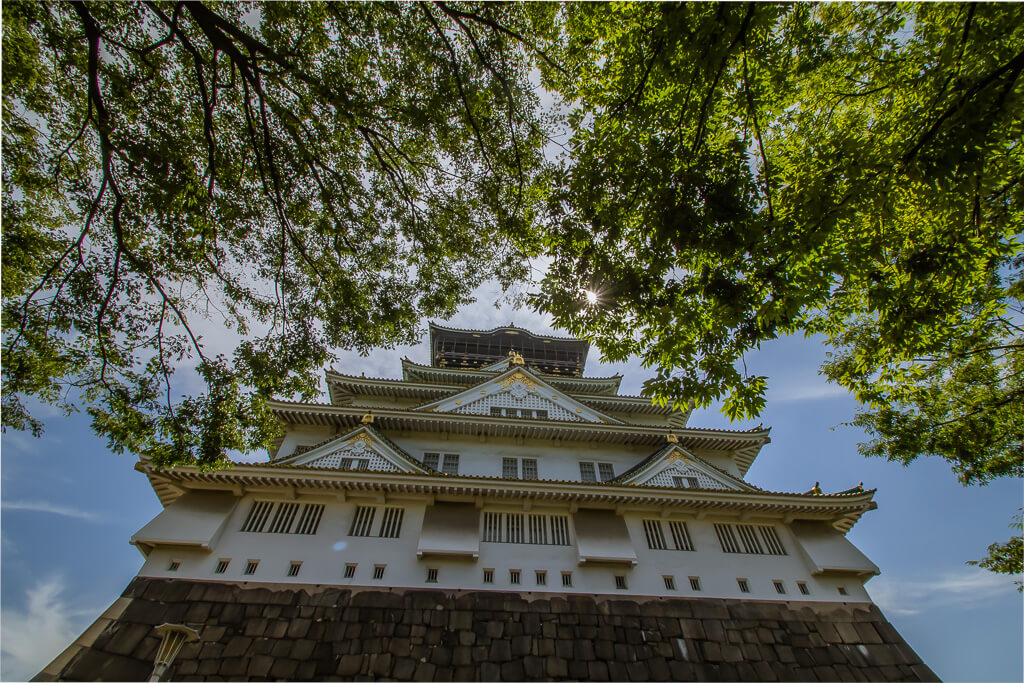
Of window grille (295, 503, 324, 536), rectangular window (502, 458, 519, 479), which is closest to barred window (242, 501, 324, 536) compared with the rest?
window grille (295, 503, 324, 536)

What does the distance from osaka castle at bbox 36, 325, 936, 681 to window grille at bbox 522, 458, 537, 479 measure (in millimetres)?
102

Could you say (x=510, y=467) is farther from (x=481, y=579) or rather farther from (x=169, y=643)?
(x=169, y=643)

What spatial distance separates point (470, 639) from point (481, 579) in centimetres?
151

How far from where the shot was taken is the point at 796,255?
6.65 metres

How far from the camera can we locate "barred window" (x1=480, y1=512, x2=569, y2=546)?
12398mm

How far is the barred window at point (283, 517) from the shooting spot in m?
11.9

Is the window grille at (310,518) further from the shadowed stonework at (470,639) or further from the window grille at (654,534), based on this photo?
the window grille at (654,534)

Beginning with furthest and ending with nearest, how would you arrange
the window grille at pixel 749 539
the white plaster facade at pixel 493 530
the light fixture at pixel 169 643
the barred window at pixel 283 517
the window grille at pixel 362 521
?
the window grille at pixel 749 539, the window grille at pixel 362 521, the barred window at pixel 283 517, the white plaster facade at pixel 493 530, the light fixture at pixel 169 643

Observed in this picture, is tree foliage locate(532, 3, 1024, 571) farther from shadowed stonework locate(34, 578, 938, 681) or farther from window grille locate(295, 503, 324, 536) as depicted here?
window grille locate(295, 503, 324, 536)

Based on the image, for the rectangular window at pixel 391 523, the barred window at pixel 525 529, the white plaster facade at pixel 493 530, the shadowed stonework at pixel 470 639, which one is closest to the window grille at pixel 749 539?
the white plaster facade at pixel 493 530

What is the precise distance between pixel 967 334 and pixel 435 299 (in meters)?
13.9

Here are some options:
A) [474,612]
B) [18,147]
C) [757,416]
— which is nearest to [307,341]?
[18,147]

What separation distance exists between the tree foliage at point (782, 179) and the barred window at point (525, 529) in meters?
7.35

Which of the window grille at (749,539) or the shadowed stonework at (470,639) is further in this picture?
the window grille at (749,539)
